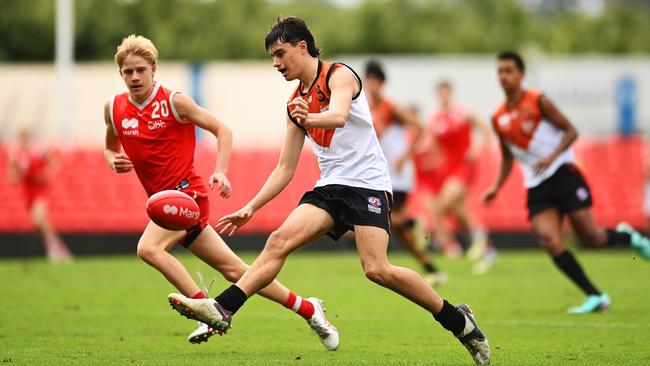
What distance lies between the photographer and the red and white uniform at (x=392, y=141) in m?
15.4

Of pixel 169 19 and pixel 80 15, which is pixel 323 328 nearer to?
pixel 80 15

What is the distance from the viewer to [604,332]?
33.3 feet

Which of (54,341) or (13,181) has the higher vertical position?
(54,341)

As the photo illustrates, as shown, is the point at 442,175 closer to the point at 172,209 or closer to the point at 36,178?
the point at 36,178

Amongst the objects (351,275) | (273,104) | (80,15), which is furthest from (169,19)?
(351,275)

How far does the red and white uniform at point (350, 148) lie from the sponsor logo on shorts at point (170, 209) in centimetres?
100

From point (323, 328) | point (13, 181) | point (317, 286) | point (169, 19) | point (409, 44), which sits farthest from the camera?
point (409, 44)

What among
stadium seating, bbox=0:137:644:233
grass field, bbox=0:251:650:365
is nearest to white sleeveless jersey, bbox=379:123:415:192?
grass field, bbox=0:251:650:365

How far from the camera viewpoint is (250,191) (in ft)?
76.3

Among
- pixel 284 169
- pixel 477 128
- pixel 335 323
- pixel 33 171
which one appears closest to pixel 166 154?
pixel 284 169

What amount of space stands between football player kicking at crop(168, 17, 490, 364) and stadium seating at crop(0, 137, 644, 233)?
47.6ft

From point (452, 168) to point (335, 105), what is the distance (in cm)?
1281

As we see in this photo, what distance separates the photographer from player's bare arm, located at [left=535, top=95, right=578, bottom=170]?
11.8 meters

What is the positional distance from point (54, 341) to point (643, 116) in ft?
113
